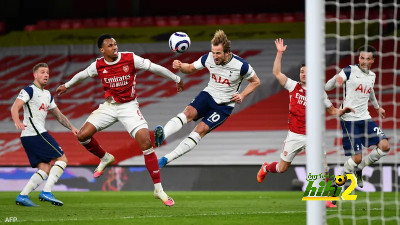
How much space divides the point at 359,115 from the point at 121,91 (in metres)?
3.51

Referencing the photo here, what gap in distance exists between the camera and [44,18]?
72.8 feet

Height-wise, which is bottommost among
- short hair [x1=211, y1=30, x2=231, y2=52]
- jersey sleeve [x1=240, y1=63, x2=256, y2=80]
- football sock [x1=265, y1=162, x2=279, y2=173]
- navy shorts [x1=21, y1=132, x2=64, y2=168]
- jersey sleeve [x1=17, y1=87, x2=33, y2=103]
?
football sock [x1=265, y1=162, x2=279, y2=173]

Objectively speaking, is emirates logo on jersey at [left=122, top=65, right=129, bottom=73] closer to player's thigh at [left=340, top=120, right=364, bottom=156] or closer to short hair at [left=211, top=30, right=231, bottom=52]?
short hair at [left=211, top=30, right=231, bottom=52]

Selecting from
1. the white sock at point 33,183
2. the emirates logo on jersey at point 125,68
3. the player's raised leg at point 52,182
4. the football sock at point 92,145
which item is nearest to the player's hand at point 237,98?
the emirates logo on jersey at point 125,68

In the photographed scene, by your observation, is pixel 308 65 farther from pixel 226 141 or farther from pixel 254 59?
pixel 254 59

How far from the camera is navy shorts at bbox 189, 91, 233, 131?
9.91 m

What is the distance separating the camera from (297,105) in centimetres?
1020

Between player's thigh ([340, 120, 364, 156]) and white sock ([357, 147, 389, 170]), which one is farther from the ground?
player's thigh ([340, 120, 364, 156])

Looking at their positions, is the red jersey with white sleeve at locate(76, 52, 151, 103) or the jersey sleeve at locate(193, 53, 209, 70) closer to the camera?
the red jersey with white sleeve at locate(76, 52, 151, 103)

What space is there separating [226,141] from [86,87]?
499 cm

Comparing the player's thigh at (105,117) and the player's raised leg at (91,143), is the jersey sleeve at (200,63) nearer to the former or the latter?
the player's thigh at (105,117)

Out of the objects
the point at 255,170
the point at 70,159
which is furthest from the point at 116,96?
the point at 70,159

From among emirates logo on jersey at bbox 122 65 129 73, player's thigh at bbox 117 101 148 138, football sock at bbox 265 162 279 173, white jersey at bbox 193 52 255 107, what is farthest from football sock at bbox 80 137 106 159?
football sock at bbox 265 162 279 173

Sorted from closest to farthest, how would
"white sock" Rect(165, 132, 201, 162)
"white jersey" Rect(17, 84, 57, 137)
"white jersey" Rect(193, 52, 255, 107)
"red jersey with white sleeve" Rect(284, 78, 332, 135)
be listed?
"white sock" Rect(165, 132, 201, 162) → "white jersey" Rect(193, 52, 255, 107) → "red jersey with white sleeve" Rect(284, 78, 332, 135) → "white jersey" Rect(17, 84, 57, 137)
